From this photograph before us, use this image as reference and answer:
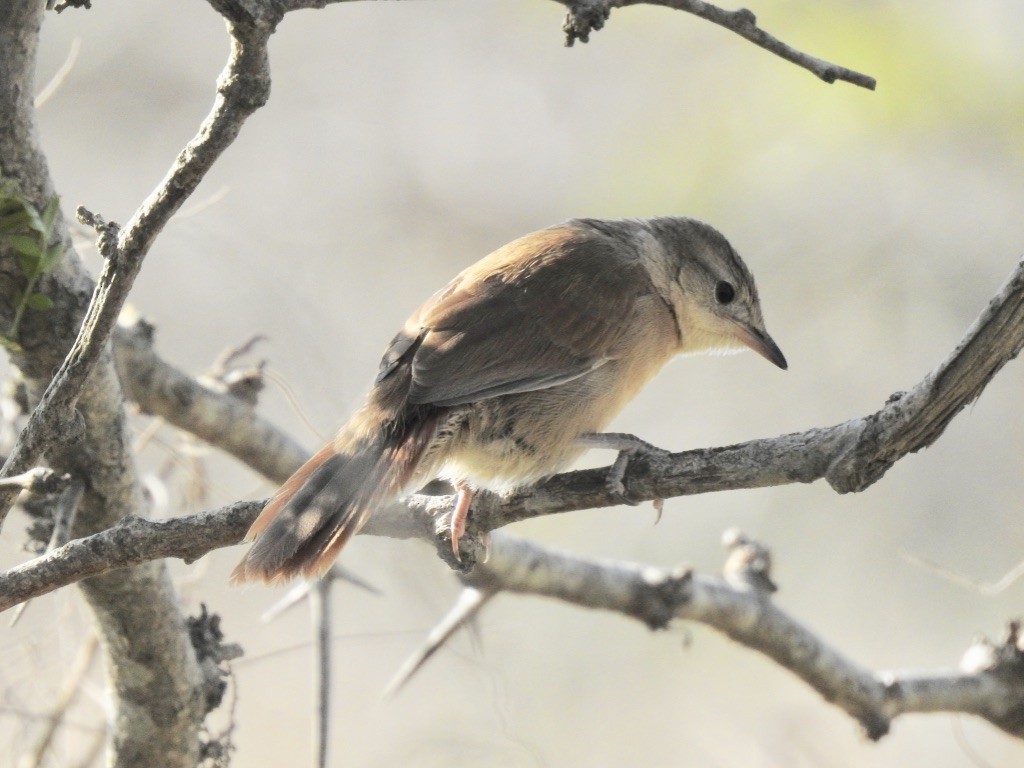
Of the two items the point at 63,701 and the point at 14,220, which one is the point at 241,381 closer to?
the point at 63,701

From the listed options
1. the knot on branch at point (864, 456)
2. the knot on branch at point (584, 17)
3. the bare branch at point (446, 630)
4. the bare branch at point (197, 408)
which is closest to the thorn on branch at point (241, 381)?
the bare branch at point (197, 408)

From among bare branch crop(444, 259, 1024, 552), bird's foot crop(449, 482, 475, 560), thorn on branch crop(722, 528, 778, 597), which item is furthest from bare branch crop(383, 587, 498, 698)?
bare branch crop(444, 259, 1024, 552)

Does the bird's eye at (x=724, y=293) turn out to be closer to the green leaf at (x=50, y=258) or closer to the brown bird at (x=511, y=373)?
the brown bird at (x=511, y=373)

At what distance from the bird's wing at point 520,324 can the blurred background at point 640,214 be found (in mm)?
1278

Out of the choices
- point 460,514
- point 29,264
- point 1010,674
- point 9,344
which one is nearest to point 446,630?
point 460,514

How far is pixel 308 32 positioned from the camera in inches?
301

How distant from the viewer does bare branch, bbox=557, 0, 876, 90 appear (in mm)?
2164

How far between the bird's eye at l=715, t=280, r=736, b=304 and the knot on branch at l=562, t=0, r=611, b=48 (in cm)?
207

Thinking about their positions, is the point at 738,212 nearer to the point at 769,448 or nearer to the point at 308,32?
the point at 308,32

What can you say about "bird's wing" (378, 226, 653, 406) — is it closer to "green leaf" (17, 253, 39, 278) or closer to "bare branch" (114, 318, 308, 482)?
"bare branch" (114, 318, 308, 482)

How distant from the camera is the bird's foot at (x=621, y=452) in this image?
2.51m

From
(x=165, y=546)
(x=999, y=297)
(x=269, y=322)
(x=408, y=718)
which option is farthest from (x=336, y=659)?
(x=999, y=297)

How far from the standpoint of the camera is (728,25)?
221cm

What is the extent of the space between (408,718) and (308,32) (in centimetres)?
449
